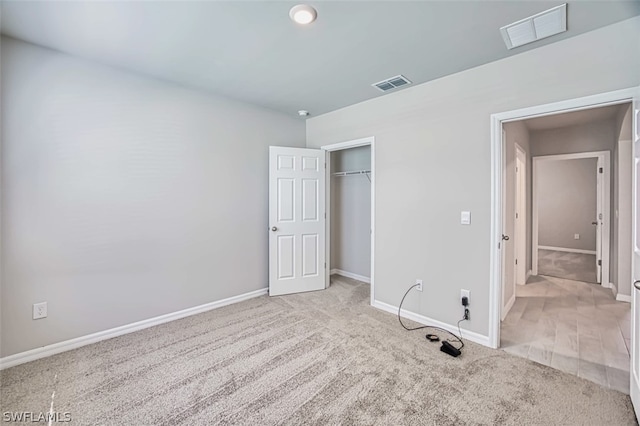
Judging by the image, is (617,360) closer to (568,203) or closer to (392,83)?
(392,83)

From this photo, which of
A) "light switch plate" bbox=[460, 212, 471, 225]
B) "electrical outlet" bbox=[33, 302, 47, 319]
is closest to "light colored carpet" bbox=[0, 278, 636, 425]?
"electrical outlet" bbox=[33, 302, 47, 319]

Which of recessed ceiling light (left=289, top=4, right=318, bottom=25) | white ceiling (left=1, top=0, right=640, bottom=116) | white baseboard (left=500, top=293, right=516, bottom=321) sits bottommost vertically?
white baseboard (left=500, top=293, right=516, bottom=321)

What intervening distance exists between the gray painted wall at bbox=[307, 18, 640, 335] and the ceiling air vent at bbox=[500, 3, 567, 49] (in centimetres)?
21

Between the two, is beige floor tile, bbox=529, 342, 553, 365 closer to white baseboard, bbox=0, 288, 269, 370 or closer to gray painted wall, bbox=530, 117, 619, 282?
gray painted wall, bbox=530, 117, 619, 282

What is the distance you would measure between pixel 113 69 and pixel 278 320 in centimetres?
294

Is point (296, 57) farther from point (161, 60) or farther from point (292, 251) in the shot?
point (292, 251)

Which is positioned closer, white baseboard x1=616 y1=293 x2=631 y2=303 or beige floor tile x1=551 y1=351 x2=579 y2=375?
beige floor tile x1=551 y1=351 x2=579 y2=375

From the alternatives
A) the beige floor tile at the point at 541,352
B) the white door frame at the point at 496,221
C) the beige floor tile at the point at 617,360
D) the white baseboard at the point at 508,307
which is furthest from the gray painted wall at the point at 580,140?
the white door frame at the point at 496,221

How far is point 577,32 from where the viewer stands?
2.03 meters

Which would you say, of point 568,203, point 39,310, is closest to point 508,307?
point 39,310

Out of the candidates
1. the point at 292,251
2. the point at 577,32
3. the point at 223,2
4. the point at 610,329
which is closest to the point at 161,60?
the point at 223,2

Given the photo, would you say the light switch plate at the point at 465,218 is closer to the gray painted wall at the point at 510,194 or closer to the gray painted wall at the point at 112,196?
the gray painted wall at the point at 510,194

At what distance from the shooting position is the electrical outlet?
2.33 metres

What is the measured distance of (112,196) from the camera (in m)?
2.67
